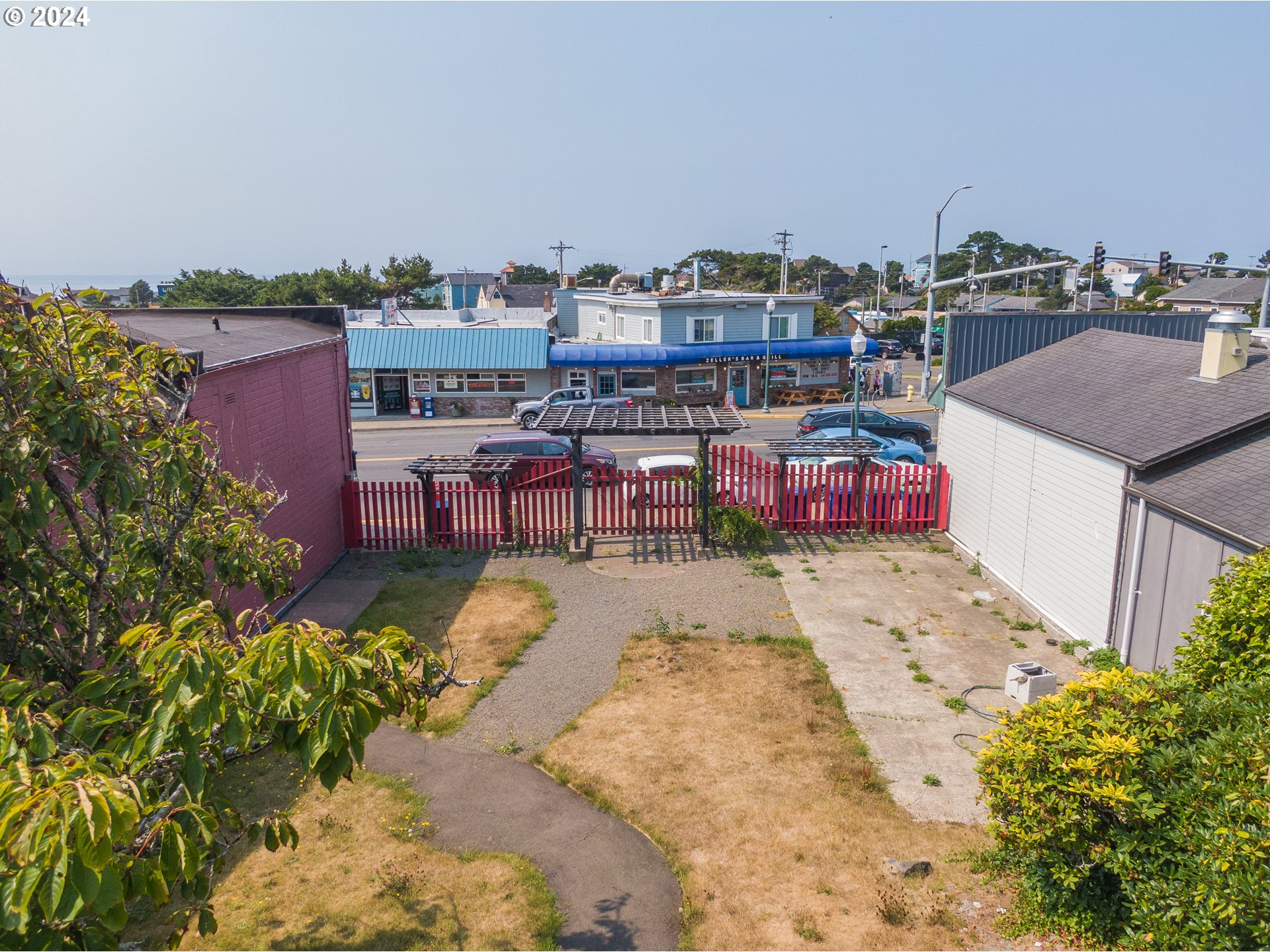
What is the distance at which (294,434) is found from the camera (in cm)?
1571

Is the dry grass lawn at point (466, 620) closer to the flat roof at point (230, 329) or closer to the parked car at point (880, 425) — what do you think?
the flat roof at point (230, 329)

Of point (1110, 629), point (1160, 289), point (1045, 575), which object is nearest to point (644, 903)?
point (1110, 629)

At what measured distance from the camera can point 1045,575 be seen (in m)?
14.4

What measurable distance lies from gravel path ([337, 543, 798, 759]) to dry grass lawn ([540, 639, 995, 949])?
0.51m

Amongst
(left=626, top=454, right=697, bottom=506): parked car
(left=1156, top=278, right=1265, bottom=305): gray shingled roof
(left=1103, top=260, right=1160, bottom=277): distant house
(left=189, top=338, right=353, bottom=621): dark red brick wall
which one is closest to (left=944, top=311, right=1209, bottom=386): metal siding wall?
(left=626, top=454, right=697, bottom=506): parked car

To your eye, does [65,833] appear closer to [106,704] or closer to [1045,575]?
[106,704]

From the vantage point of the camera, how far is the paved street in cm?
2989

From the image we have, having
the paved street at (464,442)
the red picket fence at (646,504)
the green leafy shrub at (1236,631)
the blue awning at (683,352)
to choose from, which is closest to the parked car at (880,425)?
the paved street at (464,442)

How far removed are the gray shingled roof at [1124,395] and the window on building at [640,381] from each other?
23.2 metres

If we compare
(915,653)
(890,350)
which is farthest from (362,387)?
(890,350)

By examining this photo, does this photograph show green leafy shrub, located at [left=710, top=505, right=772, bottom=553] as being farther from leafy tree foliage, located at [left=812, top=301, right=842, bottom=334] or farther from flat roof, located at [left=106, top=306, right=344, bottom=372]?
leafy tree foliage, located at [left=812, top=301, right=842, bottom=334]

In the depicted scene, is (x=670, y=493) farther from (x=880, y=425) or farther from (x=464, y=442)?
(x=464, y=442)

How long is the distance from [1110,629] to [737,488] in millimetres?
8481

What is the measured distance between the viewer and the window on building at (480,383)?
40938 mm
